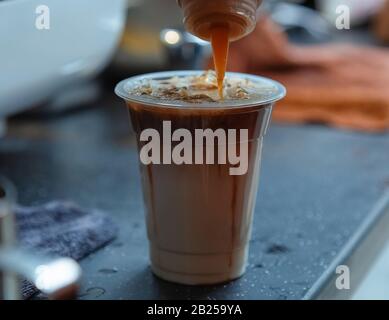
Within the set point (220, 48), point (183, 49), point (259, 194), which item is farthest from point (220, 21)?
point (183, 49)

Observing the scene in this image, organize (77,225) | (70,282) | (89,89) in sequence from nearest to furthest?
1. (70,282)
2. (77,225)
3. (89,89)

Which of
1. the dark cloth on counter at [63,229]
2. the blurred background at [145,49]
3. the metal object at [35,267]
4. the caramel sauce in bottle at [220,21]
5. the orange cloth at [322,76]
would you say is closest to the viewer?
the metal object at [35,267]

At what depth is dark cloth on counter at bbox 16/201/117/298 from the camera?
0.65m

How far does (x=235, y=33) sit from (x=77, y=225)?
0.83 ft

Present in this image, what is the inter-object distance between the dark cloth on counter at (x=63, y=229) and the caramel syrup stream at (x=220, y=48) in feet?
0.66

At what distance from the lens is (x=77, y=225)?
0.69m

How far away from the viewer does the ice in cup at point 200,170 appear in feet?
1.79

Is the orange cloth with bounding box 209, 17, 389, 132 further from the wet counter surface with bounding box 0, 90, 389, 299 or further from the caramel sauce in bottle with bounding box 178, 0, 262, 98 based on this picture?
the caramel sauce in bottle with bounding box 178, 0, 262, 98

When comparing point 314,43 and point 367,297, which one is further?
point 314,43

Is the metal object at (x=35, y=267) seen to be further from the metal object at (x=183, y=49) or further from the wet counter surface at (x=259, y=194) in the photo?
the metal object at (x=183, y=49)

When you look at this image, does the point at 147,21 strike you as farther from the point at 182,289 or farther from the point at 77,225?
the point at 182,289

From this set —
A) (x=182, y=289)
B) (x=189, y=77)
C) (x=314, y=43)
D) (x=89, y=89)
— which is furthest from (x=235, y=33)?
(x=314, y=43)

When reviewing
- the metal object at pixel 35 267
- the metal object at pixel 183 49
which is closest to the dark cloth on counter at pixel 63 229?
the metal object at pixel 35 267
